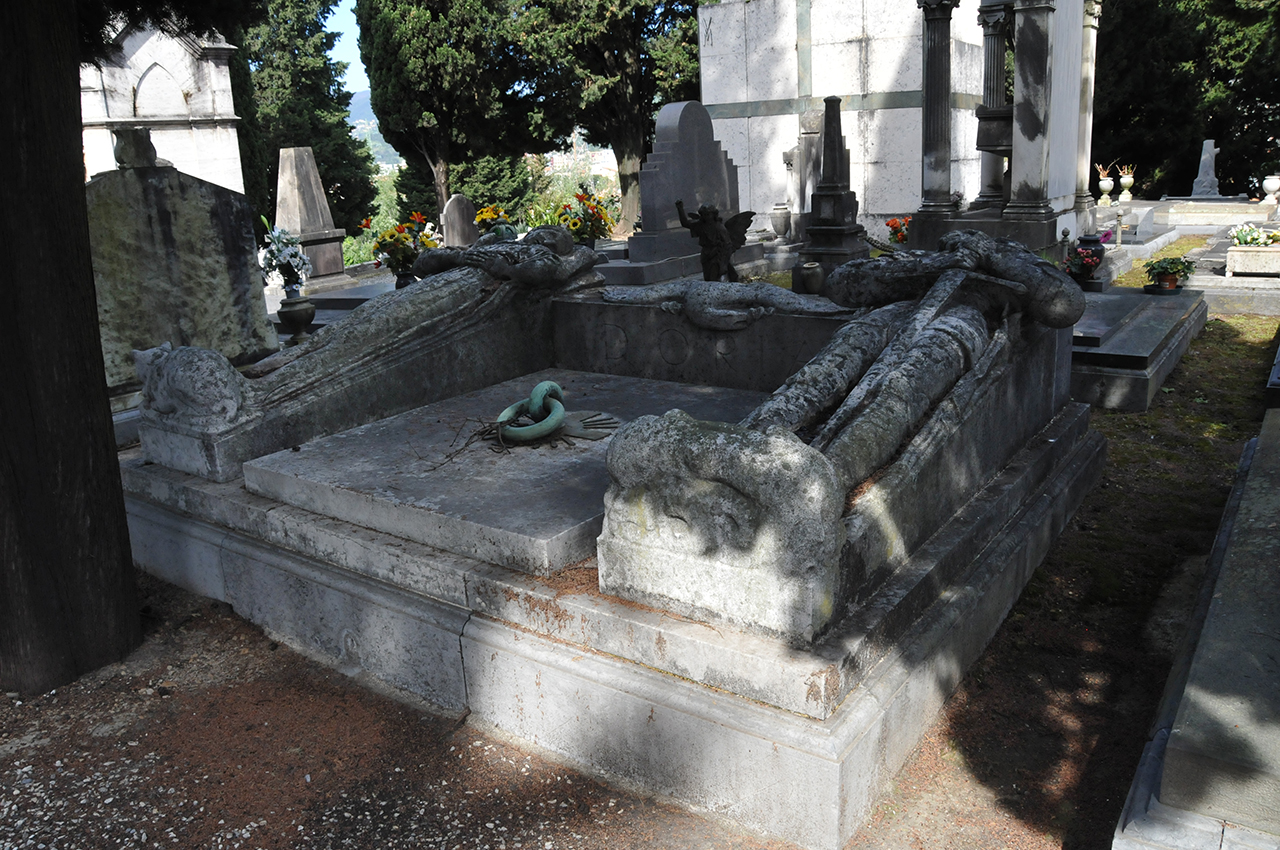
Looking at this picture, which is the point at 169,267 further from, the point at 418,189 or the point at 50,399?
the point at 418,189

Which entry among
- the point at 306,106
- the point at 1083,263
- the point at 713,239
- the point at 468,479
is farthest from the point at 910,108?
the point at 306,106

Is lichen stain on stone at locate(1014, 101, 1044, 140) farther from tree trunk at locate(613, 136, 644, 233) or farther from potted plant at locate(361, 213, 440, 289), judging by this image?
tree trunk at locate(613, 136, 644, 233)

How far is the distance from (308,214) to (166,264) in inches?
302

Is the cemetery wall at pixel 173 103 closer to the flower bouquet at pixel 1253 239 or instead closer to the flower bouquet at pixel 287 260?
the flower bouquet at pixel 287 260

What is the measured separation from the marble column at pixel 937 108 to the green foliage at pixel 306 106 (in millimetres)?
20425

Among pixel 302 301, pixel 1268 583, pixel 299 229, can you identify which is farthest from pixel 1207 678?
pixel 299 229

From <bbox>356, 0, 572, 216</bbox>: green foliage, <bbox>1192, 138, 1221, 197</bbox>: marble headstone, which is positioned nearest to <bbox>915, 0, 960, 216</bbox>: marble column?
<bbox>1192, 138, 1221, 197</bbox>: marble headstone

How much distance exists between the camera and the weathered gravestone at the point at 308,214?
1320 centimetres

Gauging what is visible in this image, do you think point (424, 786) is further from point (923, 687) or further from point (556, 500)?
point (923, 687)

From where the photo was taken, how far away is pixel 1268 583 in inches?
116

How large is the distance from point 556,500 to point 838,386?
1.16 meters

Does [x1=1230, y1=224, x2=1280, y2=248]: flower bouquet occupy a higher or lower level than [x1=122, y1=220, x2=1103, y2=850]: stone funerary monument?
higher

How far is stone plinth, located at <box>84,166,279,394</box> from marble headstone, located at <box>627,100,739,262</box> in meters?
7.09

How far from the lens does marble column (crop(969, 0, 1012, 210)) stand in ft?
42.4
